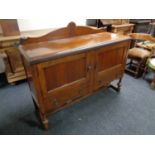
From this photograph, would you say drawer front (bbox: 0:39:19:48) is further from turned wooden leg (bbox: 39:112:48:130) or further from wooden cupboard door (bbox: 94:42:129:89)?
wooden cupboard door (bbox: 94:42:129:89)

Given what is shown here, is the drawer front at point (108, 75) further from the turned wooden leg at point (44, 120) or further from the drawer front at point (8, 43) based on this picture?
the drawer front at point (8, 43)

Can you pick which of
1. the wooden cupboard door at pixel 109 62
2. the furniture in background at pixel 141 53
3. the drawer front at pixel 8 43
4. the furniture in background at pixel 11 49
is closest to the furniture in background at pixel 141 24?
the furniture in background at pixel 141 53

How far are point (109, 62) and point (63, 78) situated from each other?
61 centimetres

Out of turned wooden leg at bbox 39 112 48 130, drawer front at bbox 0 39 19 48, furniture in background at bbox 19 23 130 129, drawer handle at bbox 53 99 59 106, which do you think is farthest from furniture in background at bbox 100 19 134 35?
turned wooden leg at bbox 39 112 48 130

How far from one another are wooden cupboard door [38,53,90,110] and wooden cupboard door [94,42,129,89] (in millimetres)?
165

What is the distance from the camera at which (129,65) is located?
279 cm

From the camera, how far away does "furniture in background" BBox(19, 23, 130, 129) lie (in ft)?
3.44

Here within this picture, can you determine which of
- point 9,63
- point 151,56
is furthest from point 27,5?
point 151,56

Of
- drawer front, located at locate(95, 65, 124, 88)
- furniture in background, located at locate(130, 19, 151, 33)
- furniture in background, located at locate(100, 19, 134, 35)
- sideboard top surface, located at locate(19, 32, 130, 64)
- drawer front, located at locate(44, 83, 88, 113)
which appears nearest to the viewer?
sideboard top surface, located at locate(19, 32, 130, 64)

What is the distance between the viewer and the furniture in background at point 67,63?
3.44ft

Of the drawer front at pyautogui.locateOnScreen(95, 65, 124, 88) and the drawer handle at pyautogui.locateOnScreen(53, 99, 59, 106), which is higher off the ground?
the drawer front at pyautogui.locateOnScreen(95, 65, 124, 88)

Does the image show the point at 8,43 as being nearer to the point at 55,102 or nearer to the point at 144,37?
the point at 55,102

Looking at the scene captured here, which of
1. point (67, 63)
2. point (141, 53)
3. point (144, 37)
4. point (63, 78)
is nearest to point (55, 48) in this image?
point (67, 63)

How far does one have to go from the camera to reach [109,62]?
1.50m
